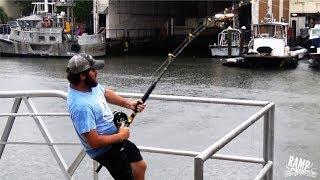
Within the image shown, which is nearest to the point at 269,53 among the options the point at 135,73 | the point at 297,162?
the point at 135,73

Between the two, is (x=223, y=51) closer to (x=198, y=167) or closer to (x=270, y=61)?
(x=270, y=61)

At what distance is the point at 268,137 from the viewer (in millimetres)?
4758

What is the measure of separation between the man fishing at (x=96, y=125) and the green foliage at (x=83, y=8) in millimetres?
54127

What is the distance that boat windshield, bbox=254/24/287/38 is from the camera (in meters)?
41.7

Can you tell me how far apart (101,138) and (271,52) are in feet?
117

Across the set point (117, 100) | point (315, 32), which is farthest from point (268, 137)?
point (315, 32)

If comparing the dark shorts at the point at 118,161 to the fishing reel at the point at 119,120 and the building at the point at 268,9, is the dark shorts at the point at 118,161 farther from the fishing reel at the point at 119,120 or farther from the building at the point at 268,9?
the building at the point at 268,9

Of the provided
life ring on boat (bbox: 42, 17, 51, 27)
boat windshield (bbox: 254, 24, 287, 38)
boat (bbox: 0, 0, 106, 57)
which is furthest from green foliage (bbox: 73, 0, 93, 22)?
boat windshield (bbox: 254, 24, 287, 38)

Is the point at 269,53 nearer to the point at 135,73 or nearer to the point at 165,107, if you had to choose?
the point at 135,73

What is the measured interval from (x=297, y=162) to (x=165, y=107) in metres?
9.35

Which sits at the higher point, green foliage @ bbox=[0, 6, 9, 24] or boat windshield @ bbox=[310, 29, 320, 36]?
green foliage @ bbox=[0, 6, 9, 24]

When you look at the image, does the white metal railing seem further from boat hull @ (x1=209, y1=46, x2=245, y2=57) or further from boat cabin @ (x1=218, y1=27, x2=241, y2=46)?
boat cabin @ (x1=218, y1=27, x2=241, y2=46)

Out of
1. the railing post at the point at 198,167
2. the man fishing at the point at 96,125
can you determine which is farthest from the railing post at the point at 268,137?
the railing post at the point at 198,167

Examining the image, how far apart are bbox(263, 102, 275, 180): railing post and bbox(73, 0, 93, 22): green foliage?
178 ft
